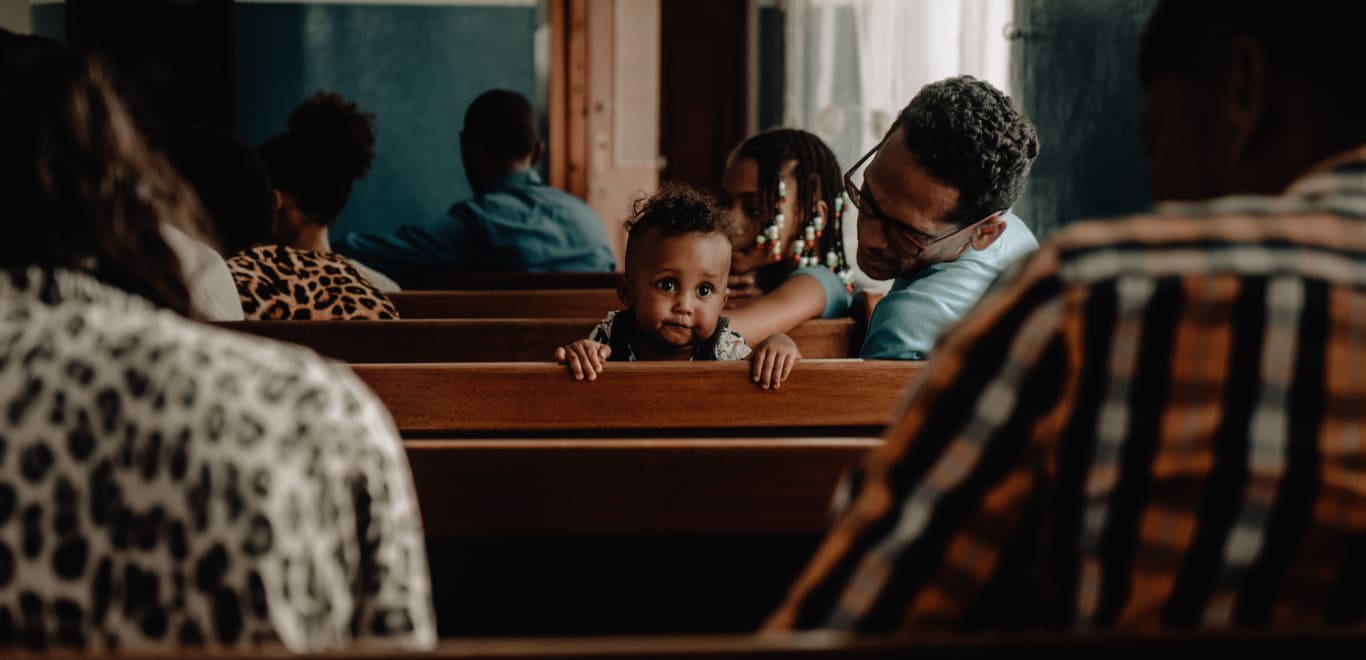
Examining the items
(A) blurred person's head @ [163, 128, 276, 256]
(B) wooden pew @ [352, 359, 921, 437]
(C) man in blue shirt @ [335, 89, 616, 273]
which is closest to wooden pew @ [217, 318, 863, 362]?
(A) blurred person's head @ [163, 128, 276, 256]

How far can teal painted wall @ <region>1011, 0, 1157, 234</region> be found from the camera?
7.10 feet

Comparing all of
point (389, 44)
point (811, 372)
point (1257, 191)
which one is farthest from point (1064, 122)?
point (389, 44)

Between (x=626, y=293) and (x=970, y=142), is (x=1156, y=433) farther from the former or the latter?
(x=626, y=293)

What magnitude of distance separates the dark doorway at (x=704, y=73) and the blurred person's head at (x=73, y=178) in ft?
18.0

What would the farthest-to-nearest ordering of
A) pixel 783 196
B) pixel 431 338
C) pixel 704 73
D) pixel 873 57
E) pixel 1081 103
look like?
pixel 704 73, pixel 873 57, pixel 783 196, pixel 1081 103, pixel 431 338

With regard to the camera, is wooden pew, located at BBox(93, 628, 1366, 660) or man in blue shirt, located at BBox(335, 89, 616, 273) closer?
wooden pew, located at BBox(93, 628, 1366, 660)

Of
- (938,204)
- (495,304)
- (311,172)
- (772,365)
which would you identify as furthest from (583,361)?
(311,172)

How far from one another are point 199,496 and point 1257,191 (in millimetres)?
607

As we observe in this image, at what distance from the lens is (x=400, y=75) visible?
7.11m

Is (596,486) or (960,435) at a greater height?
(960,435)

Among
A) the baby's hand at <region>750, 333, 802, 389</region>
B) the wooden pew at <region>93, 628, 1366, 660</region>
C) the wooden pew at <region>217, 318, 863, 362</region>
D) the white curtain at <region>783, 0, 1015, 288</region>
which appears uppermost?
the white curtain at <region>783, 0, 1015, 288</region>

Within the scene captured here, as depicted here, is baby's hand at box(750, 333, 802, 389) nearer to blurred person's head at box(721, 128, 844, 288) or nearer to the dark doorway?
blurred person's head at box(721, 128, 844, 288)

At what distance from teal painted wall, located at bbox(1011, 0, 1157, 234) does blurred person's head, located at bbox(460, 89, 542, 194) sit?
182 cm

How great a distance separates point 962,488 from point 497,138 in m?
3.54
